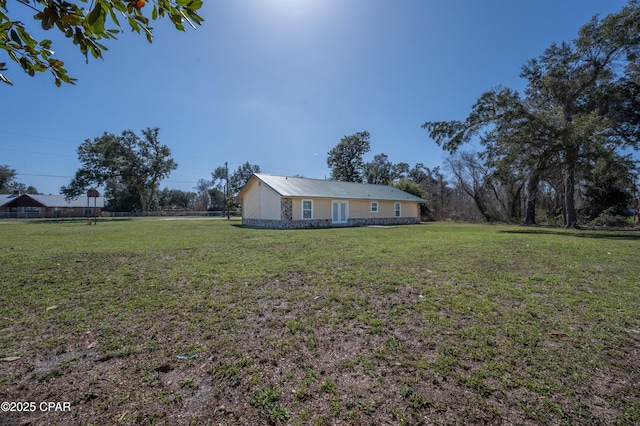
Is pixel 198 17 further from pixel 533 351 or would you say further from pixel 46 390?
pixel 533 351

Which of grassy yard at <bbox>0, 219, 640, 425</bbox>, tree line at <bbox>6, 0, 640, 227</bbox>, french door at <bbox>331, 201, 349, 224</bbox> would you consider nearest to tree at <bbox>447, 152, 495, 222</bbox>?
tree line at <bbox>6, 0, 640, 227</bbox>

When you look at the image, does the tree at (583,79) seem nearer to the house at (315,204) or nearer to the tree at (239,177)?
the house at (315,204)

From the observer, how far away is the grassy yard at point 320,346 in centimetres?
195

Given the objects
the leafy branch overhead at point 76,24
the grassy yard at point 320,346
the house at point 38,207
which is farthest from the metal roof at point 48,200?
the leafy branch overhead at point 76,24

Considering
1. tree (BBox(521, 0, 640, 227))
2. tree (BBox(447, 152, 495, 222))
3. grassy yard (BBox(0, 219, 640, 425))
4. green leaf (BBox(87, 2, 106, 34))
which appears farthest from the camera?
tree (BBox(447, 152, 495, 222))

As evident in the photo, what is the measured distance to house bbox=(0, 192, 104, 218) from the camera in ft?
145

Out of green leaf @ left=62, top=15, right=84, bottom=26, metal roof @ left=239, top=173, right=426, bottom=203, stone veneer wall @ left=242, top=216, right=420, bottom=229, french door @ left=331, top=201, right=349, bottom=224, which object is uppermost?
metal roof @ left=239, top=173, right=426, bottom=203

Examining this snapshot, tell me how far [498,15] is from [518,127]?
7298 millimetres

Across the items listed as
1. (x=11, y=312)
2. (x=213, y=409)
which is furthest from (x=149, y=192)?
(x=213, y=409)

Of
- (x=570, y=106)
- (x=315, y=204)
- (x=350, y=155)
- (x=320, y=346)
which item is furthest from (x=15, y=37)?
(x=350, y=155)

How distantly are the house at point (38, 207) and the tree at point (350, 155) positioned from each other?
38232 mm

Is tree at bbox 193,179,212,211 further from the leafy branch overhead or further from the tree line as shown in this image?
the leafy branch overhead

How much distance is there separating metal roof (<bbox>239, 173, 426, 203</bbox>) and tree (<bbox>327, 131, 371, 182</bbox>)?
1638 centimetres

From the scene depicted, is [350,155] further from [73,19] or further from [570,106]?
[73,19]
